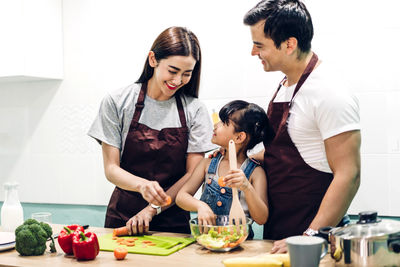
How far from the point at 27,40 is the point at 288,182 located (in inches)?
77.3

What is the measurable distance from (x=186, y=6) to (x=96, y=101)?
811mm

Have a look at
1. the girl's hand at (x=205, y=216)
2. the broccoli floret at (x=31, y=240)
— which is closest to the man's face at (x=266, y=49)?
the girl's hand at (x=205, y=216)

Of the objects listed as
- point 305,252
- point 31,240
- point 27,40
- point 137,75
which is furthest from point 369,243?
point 27,40

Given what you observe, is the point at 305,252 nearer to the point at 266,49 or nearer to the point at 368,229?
the point at 368,229

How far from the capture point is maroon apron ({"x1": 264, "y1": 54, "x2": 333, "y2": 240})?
170cm

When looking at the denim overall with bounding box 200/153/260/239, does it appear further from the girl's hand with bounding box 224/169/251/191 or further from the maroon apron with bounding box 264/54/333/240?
the girl's hand with bounding box 224/169/251/191

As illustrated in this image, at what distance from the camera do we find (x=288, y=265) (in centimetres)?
134

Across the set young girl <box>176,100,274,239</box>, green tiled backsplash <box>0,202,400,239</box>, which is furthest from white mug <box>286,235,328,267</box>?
green tiled backsplash <box>0,202,400,239</box>

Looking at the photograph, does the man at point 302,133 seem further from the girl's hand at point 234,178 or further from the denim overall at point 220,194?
the girl's hand at point 234,178

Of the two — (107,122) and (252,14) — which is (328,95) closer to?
(252,14)

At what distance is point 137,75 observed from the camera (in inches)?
116

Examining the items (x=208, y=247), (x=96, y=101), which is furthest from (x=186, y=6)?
(x=208, y=247)

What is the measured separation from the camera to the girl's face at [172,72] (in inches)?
76.3

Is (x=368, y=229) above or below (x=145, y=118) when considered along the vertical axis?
below
